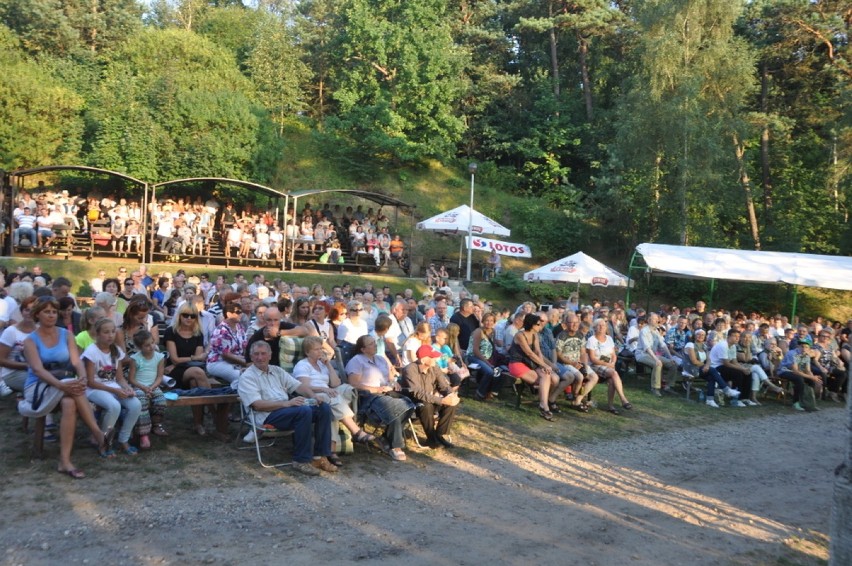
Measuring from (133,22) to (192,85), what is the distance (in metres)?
Answer: 7.96

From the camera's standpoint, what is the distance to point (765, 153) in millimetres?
30031

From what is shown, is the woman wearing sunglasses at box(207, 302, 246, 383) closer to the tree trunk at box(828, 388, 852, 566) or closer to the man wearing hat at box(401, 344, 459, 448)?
the man wearing hat at box(401, 344, 459, 448)

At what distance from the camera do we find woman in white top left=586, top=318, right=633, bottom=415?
1069 cm

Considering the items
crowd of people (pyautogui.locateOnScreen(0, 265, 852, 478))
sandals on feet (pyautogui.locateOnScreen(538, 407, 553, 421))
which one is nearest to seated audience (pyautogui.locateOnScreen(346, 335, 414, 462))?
crowd of people (pyautogui.locateOnScreen(0, 265, 852, 478))

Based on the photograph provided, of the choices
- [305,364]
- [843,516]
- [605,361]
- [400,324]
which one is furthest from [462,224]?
[843,516]

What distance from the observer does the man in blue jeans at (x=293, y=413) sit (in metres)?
6.72

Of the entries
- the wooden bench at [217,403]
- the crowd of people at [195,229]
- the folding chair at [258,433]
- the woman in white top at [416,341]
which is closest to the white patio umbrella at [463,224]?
the crowd of people at [195,229]

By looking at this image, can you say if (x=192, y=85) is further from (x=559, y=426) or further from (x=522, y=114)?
(x=559, y=426)

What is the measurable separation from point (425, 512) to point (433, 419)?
2018 millimetres

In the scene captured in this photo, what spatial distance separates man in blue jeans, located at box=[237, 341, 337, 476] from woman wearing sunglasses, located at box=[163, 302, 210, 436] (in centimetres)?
94

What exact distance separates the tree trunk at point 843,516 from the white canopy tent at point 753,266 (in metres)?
14.1

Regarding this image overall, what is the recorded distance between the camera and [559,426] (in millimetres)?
9492

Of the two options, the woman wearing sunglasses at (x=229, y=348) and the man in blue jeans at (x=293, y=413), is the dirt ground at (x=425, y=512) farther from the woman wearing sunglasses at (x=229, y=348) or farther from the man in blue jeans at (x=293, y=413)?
the woman wearing sunglasses at (x=229, y=348)

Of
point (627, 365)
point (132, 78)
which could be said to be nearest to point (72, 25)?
point (132, 78)
